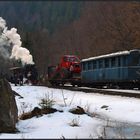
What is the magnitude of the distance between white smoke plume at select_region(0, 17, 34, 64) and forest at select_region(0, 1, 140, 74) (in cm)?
1273

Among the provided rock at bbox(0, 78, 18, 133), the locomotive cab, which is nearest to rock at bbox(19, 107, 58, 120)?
rock at bbox(0, 78, 18, 133)

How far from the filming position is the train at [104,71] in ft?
101

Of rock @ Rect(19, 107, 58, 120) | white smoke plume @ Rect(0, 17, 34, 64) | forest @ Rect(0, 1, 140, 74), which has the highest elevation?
forest @ Rect(0, 1, 140, 74)

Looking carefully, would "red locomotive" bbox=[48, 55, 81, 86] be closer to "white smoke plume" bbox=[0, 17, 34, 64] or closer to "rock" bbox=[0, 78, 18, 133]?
"white smoke plume" bbox=[0, 17, 34, 64]

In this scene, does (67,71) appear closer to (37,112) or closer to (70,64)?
(70,64)

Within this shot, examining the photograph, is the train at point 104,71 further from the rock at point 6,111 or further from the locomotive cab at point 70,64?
the rock at point 6,111

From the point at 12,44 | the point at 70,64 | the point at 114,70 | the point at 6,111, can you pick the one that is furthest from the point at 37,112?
the point at 12,44

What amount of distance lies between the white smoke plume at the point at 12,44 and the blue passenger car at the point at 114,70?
274 inches

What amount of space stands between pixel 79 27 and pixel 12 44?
196ft

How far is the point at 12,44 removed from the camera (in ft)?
135

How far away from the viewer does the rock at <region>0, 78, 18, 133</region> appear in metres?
10.8

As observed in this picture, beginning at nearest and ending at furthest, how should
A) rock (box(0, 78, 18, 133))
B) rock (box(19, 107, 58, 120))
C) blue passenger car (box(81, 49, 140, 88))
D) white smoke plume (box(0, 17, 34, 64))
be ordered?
rock (box(0, 78, 18, 133)), rock (box(19, 107, 58, 120)), blue passenger car (box(81, 49, 140, 88)), white smoke plume (box(0, 17, 34, 64))

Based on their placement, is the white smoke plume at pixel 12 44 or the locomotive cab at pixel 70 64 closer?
the white smoke plume at pixel 12 44

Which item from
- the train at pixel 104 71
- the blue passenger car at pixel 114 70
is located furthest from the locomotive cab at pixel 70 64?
the blue passenger car at pixel 114 70
